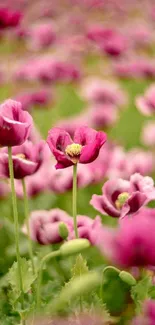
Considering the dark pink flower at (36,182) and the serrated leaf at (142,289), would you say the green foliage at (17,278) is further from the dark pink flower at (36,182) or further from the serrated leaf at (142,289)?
the dark pink flower at (36,182)

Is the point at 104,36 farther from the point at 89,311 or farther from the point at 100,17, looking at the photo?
the point at 100,17

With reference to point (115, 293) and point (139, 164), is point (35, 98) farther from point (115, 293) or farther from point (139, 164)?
point (115, 293)

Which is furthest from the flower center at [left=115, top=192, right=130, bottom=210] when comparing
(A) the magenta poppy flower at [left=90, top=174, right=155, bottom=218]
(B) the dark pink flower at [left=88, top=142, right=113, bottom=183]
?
(B) the dark pink flower at [left=88, top=142, right=113, bottom=183]

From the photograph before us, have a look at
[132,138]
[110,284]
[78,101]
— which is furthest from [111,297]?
[78,101]

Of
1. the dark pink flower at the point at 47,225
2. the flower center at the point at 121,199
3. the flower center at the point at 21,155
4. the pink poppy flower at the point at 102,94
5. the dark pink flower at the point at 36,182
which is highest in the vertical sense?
the flower center at the point at 21,155

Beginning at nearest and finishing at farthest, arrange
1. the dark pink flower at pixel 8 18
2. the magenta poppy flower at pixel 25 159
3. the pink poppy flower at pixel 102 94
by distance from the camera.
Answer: the magenta poppy flower at pixel 25 159
the dark pink flower at pixel 8 18
the pink poppy flower at pixel 102 94

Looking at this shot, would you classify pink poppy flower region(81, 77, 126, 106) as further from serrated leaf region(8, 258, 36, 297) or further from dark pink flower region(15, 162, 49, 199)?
serrated leaf region(8, 258, 36, 297)

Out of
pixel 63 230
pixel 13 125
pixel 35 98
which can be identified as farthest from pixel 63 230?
pixel 35 98

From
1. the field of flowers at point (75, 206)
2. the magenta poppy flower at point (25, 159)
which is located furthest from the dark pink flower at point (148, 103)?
the magenta poppy flower at point (25, 159)
